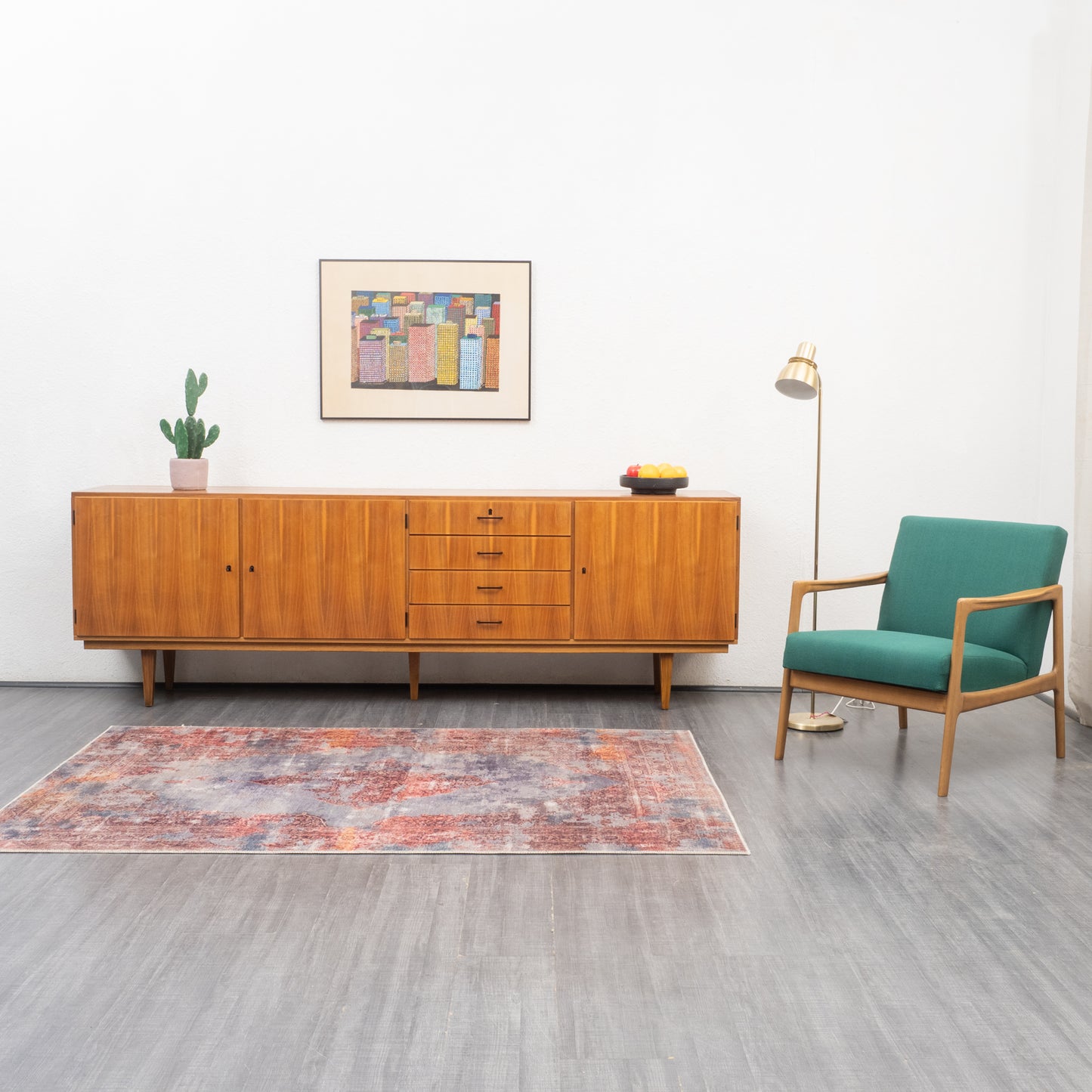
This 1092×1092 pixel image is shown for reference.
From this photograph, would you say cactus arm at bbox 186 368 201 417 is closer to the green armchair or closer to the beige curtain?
the green armchair

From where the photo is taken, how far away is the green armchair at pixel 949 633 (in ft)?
11.3

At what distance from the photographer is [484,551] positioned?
443 cm

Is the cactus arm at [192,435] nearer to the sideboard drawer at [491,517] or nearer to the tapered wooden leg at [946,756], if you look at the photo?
the sideboard drawer at [491,517]

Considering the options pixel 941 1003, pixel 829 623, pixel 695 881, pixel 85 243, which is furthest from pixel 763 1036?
pixel 85 243

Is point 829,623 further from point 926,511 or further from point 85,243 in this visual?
point 85,243

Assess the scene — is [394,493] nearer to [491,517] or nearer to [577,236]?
[491,517]

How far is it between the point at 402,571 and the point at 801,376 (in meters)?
1.74

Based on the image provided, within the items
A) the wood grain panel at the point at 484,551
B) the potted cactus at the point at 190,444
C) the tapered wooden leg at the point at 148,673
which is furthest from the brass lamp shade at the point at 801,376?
the tapered wooden leg at the point at 148,673

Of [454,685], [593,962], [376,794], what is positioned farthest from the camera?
[454,685]

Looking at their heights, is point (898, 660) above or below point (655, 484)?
below

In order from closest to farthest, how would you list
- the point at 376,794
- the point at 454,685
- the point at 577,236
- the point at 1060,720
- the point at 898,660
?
the point at 376,794, the point at 898,660, the point at 1060,720, the point at 577,236, the point at 454,685

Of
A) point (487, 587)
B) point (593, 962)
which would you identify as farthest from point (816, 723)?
point (593, 962)

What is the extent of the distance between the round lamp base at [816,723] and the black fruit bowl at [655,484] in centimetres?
104

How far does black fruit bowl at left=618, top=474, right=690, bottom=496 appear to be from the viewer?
14.8 ft
